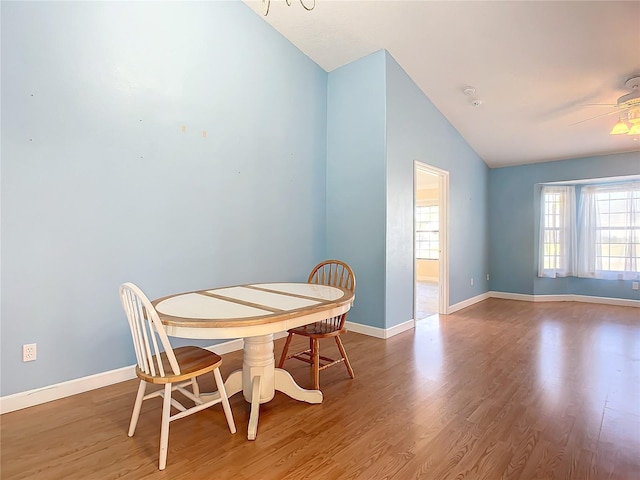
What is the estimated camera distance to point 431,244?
8453 mm

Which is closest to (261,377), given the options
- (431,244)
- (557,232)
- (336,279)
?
(336,279)

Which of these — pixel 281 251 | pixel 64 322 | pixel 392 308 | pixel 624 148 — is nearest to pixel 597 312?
pixel 624 148

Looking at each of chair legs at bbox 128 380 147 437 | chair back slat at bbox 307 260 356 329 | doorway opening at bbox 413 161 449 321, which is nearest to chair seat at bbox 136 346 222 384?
chair legs at bbox 128 380 147 437

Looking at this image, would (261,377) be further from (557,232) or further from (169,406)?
(557,232)

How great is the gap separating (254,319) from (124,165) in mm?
1743

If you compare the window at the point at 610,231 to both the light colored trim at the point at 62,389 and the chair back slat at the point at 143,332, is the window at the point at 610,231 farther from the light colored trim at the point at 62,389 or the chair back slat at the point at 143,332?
the light colored trim at the point at 62,389

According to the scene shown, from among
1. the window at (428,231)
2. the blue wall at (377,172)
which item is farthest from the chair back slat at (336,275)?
the window at (428,231)

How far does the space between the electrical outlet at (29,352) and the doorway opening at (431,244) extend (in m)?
3.98

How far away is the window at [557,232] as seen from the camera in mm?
5715

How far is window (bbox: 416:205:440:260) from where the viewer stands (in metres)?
8.40

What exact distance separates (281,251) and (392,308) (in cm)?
138

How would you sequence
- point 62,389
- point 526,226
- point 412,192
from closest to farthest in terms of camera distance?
point 62,389 < point 412,192 < point 526,226

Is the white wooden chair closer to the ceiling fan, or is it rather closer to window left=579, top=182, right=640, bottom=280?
the ceiling fan

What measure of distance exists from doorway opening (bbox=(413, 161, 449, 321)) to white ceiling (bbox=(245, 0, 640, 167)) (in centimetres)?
116
